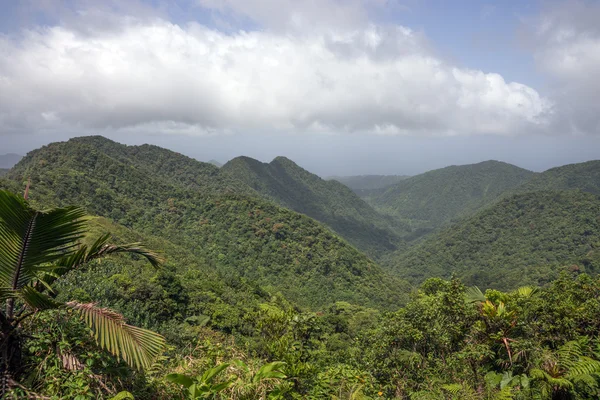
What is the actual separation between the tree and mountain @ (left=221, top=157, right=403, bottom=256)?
8902cm

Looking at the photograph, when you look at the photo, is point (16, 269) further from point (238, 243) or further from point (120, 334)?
point (238, 243)

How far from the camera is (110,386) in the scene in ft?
11.2

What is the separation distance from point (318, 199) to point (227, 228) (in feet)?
288

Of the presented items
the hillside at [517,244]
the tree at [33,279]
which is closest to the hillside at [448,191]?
the hillside at [517,244]

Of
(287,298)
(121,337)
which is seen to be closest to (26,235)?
(121,337)

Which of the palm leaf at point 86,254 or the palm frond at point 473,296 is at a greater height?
the palm leaf at point 86,254

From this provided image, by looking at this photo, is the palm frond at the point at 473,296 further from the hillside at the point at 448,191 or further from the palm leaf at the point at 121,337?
the hillside at the point at 448,191

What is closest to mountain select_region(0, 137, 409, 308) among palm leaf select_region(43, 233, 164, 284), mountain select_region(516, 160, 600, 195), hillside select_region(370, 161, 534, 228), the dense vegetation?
the dense vegetation

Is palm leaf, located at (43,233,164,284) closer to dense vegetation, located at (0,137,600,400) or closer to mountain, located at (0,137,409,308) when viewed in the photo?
dense vegetation, located at (0,137,600,400)

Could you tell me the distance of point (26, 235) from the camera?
2.91 metres

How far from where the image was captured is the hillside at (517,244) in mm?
52438

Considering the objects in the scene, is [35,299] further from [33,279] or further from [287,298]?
[287,298]

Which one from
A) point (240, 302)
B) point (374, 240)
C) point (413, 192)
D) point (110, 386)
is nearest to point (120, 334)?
point (110, 386)

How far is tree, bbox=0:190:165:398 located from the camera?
281 cm
